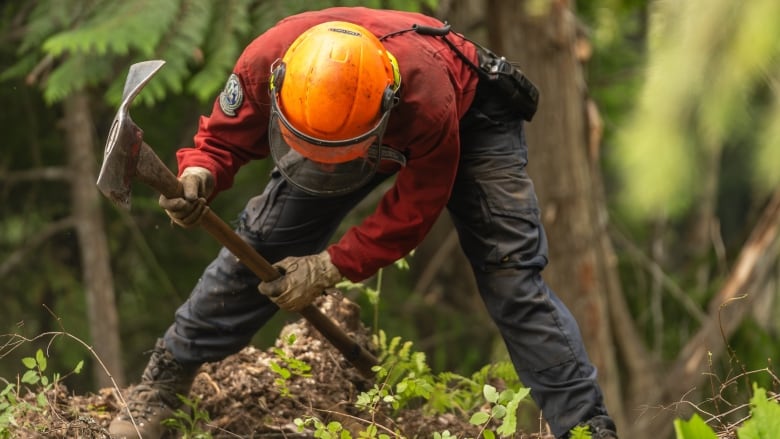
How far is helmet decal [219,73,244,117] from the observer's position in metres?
3.61

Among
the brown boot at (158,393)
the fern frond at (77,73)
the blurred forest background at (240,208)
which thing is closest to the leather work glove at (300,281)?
the brown boot at (158,393)

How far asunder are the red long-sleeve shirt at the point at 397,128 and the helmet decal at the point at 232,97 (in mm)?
17

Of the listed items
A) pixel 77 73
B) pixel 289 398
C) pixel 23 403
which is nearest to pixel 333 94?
pixel 23 403

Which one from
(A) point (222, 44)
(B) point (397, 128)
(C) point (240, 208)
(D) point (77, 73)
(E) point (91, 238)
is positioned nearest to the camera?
(B) point (397, 128)

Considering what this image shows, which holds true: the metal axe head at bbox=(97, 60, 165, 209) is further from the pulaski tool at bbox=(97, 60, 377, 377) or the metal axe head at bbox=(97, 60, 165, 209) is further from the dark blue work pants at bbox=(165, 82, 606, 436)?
the dark blue work pants at bbox=(165, 82, 606, 436)

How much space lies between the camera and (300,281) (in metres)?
3.74

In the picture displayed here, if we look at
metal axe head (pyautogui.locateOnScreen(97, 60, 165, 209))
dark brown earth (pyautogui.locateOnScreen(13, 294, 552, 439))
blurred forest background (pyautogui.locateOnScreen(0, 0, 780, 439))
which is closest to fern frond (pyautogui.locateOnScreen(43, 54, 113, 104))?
blurred forest background (pyautogui.locateOnScreen(0, 0, 780, 439))

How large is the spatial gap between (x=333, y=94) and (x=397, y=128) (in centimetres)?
36

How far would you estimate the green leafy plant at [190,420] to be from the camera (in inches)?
160

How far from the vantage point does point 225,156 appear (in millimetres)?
3732

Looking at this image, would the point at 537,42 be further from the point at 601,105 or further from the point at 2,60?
the point at 2,60

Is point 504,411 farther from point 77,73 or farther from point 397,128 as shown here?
point 77,73

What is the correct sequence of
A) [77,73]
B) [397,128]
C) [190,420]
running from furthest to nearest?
[77,73] → [190,420] → [397,128]

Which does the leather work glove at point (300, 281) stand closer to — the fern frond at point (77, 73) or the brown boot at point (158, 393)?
the brown boot at point (158, 393)
